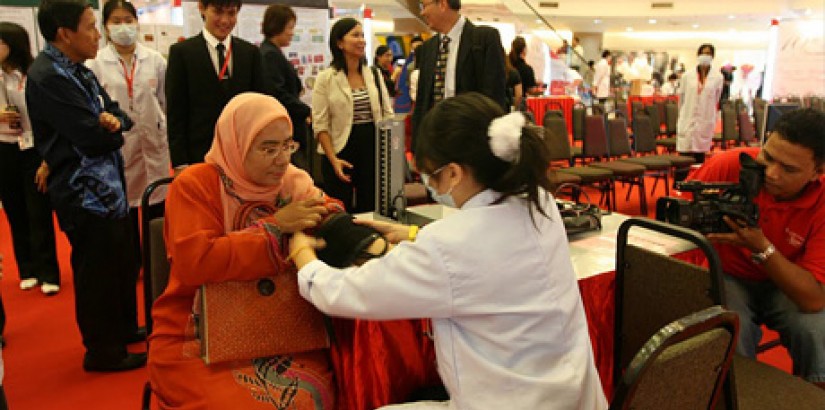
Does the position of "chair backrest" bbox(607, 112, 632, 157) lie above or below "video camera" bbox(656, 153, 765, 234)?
below

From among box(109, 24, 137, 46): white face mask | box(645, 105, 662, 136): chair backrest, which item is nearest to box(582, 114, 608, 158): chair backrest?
box(645, 105, 662, 136): chair backrest

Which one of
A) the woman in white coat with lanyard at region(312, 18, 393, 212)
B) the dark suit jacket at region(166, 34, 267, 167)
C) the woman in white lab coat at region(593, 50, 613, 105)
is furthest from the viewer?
the woman in white lab coat at region(593, 50, 613, 105)

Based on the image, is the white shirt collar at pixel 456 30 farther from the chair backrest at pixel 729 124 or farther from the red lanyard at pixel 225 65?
the chair backrest at pixel 729 124

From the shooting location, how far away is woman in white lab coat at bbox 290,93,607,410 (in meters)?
1.16

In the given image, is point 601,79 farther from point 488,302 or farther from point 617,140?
point 488,302

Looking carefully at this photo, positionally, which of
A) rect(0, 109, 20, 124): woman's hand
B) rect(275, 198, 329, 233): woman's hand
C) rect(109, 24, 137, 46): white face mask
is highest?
rect(109, 24, 137, 46): white face mask

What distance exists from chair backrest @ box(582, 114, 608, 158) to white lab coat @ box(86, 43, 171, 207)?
3.46m

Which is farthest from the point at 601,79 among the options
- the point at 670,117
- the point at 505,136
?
the point at 505,136

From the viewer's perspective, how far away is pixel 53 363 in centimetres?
266

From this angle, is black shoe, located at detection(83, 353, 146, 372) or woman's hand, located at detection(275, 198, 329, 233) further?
black shoe, located at detection(83, 353, 146, 372)

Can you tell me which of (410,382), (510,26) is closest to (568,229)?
(410,382)

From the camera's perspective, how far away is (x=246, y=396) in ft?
4.67

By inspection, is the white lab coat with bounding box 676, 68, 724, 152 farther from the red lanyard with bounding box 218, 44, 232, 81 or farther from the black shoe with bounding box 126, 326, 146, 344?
the black shoe with bounding box 126, 326, 146, 344

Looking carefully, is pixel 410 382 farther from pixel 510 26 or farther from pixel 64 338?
pixel 510 26
